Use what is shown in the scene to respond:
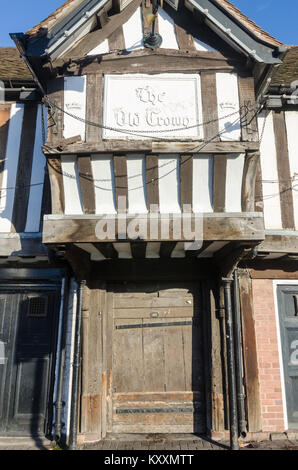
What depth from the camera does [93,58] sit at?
448 cm

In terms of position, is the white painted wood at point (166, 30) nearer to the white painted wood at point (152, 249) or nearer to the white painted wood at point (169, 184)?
the white painted wood at point (169, 184)

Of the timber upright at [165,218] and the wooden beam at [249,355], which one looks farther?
the wooden beam at [249,355]

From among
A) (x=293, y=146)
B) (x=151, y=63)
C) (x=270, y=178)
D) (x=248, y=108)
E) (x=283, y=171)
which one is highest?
(x=151, y=63)

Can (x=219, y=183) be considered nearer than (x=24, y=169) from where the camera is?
Yes

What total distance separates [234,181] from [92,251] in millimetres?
2110

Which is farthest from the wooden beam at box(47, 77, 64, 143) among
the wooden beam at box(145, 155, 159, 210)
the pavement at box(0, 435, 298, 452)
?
the pavement at box(0, 435, 298, 452)

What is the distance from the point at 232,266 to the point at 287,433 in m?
2.42

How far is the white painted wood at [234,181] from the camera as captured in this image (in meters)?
4.29

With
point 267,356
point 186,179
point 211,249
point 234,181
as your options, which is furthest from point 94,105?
point 267,356

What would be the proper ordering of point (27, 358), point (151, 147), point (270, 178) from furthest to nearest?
point (270, 178)
point (27, 358)
point (151, 147)

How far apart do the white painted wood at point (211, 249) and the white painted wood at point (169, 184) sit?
26.4 inches

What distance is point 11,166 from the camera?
545 centimetres

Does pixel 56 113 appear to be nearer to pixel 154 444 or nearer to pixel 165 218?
pixel 165 218

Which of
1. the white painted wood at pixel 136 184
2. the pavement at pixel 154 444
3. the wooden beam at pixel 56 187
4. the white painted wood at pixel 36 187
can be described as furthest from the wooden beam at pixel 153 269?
the pavement at pixel 154 444
